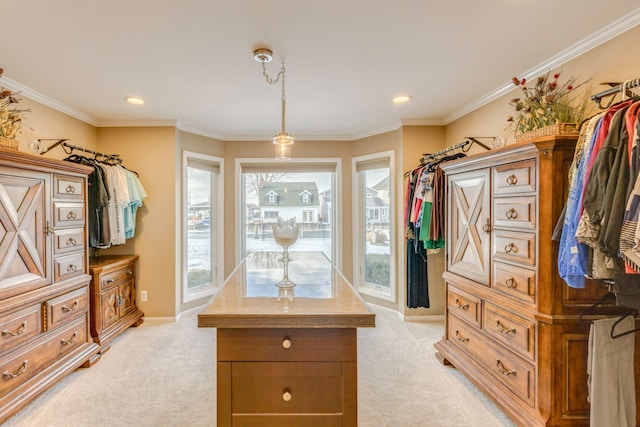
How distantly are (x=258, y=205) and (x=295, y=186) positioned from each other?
0.61 meters

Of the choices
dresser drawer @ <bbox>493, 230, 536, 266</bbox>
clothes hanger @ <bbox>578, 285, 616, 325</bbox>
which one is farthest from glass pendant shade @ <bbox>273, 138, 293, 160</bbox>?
clothes hanger @ <bbox>578, 285, 616, 325</bbox>

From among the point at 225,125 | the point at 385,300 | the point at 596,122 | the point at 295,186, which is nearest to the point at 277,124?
the point at 225,125

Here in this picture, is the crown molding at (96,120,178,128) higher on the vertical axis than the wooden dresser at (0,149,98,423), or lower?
higher

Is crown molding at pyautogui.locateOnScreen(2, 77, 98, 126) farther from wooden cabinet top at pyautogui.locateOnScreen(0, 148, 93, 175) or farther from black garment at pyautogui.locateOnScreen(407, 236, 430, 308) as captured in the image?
→ black garment at pyautogui.locateOnScreen(407, 236, 430, 308)

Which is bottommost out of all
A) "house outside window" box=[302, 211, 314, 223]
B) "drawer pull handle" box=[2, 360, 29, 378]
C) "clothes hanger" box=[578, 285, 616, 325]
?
"drawer pull handle" box=[2, 360, 29, 378]

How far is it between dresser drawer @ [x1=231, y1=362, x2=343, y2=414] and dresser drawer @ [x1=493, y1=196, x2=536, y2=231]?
1362 millimetres

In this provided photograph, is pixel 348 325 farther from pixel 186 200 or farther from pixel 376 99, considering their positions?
pixel 186 200

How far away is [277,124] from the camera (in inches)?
158

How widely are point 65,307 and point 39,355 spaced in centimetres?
36

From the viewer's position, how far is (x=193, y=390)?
2.41m

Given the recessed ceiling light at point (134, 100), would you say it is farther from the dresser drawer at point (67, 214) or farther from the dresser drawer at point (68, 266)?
the dresser drawer at point (68, 266)

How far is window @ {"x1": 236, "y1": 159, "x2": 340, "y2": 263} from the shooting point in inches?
186

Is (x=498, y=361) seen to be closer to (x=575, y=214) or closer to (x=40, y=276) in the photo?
(x=575, y=214)

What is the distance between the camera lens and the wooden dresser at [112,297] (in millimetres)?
2996
